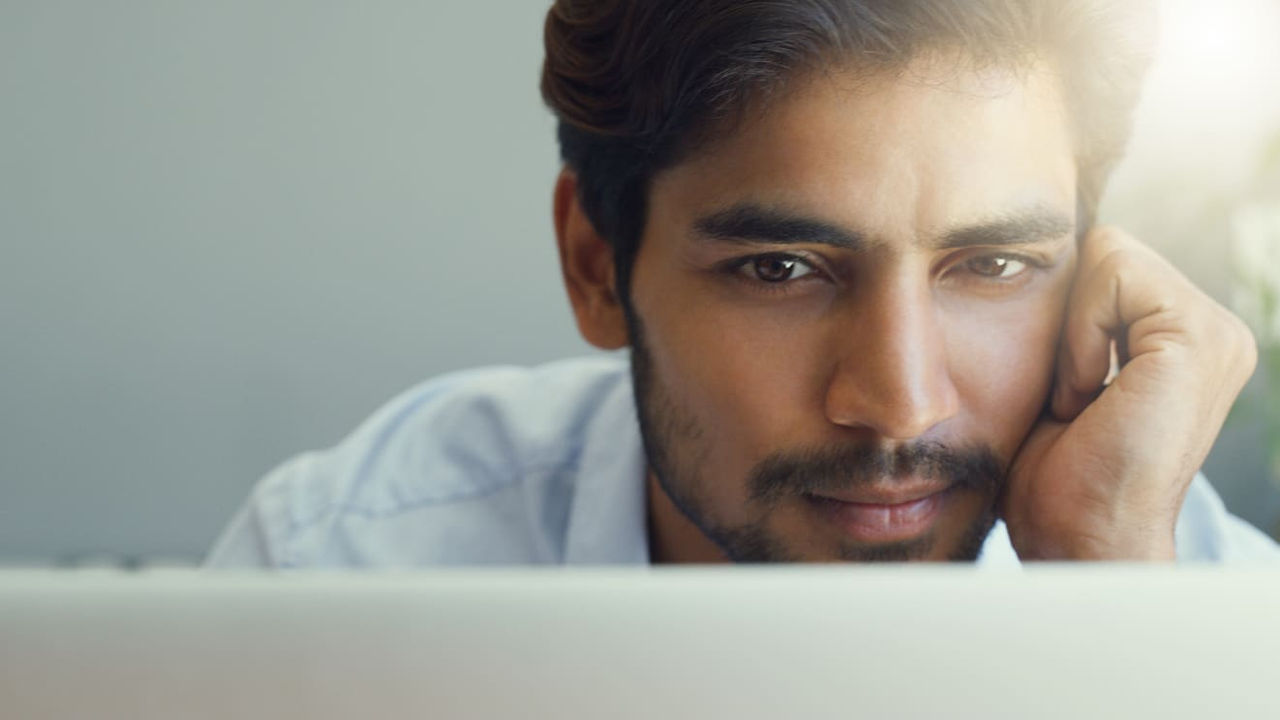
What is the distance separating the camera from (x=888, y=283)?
0.60m

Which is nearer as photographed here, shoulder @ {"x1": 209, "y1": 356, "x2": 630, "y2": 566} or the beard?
the beard

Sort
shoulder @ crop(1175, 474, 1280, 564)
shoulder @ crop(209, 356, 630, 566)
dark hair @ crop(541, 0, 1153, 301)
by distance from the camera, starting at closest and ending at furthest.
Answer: dark hair @ crop(541, 0, 1153, 301) < shoulder @ crop(1175, 474, 1280, 564) < shoulder @ crop(209, 356, 630, 566)

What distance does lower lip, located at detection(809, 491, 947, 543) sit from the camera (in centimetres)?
65

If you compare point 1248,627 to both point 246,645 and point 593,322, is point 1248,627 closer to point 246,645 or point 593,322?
point 246,645

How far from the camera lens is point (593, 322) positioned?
2.30ft

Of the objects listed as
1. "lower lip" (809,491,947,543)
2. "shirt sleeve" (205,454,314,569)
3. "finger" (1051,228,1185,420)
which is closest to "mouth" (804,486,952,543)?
"lower lip" (809,491,947,543)

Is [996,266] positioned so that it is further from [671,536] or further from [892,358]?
[671,536]

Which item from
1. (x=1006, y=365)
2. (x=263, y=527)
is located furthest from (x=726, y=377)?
(x=263, y=527)

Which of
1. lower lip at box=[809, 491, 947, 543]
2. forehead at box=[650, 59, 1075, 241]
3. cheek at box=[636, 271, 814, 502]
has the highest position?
forehead at box=[650, 59, 1075, 241]

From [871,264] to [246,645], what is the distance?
431 mm

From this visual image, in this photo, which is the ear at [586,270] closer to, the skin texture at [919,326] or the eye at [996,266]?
the skin texture at [919,326]

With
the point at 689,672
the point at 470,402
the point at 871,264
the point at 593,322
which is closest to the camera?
the point at 689,672

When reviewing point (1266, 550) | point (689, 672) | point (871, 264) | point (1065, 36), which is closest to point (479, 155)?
point (871, 264)

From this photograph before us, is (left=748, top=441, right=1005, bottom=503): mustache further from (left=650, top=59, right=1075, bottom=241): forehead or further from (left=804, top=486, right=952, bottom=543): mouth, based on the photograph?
(left=650, top=59, right=1075, bottom=241): forehead
